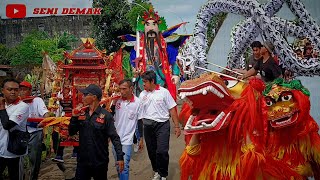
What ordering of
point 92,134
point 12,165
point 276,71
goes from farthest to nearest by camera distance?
point 276,71 → point 12,165 → point 92,134

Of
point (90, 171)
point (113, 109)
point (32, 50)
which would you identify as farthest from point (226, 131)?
point (32, 50)

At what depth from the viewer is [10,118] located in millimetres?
4395

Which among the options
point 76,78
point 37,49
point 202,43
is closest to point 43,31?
point 37,49

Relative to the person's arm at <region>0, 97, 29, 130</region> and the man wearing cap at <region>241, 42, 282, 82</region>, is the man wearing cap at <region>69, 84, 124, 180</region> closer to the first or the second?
the person's arm at <region>0, 97, 29, 130</region>

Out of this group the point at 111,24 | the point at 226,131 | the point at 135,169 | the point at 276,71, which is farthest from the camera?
the point at 111,24

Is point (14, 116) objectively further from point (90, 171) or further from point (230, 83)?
point (230, 83)

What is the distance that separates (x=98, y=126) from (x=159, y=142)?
5.56 ft

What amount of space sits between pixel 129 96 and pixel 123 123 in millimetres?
356

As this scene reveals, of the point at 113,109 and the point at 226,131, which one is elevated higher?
the point at 113,109

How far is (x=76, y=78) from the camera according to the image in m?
7.70

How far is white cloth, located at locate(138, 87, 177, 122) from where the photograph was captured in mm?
5555

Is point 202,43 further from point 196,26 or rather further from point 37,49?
point 37,49

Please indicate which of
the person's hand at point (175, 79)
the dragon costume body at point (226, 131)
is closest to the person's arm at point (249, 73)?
the dragon costume body at point (226, 131)

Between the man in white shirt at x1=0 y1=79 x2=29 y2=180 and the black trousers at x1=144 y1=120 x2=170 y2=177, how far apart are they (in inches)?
67.4
